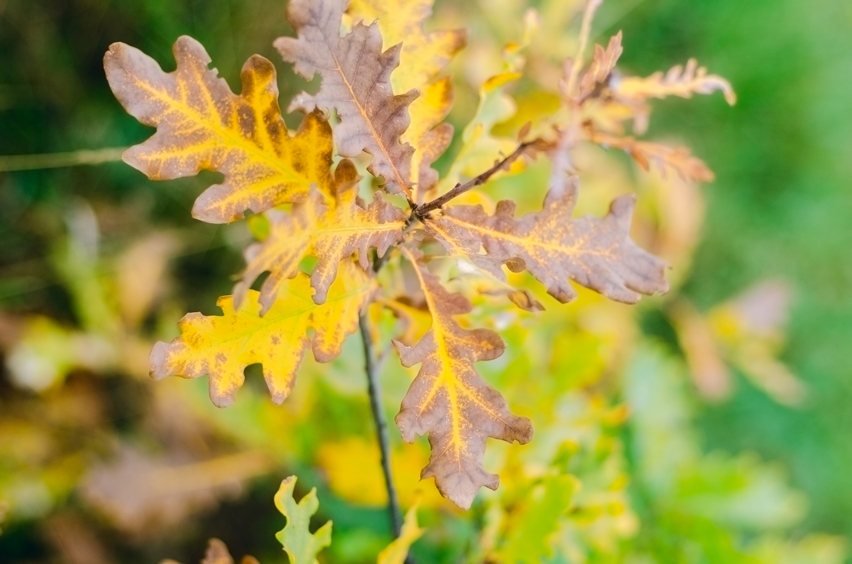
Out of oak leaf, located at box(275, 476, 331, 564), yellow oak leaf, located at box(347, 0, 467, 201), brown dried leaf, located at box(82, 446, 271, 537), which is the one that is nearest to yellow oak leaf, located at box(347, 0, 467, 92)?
yellow oak leaf, located at box(347, 0, 467, 201)

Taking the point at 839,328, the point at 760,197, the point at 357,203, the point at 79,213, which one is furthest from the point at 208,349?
the point at 839,328

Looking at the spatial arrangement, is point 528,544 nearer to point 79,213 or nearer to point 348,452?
point 348,452

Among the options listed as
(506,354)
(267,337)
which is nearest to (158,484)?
(506,354)

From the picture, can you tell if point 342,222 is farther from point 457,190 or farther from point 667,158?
point 667,158

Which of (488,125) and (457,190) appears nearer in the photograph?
(457,190)

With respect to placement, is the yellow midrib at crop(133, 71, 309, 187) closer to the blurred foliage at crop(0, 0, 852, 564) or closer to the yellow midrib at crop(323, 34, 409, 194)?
the yellow midrib at crop(323, 34, 409, 194)

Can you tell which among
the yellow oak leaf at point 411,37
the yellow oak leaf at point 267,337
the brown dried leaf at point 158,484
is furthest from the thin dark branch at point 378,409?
the brown dried leaf at point 158,484
